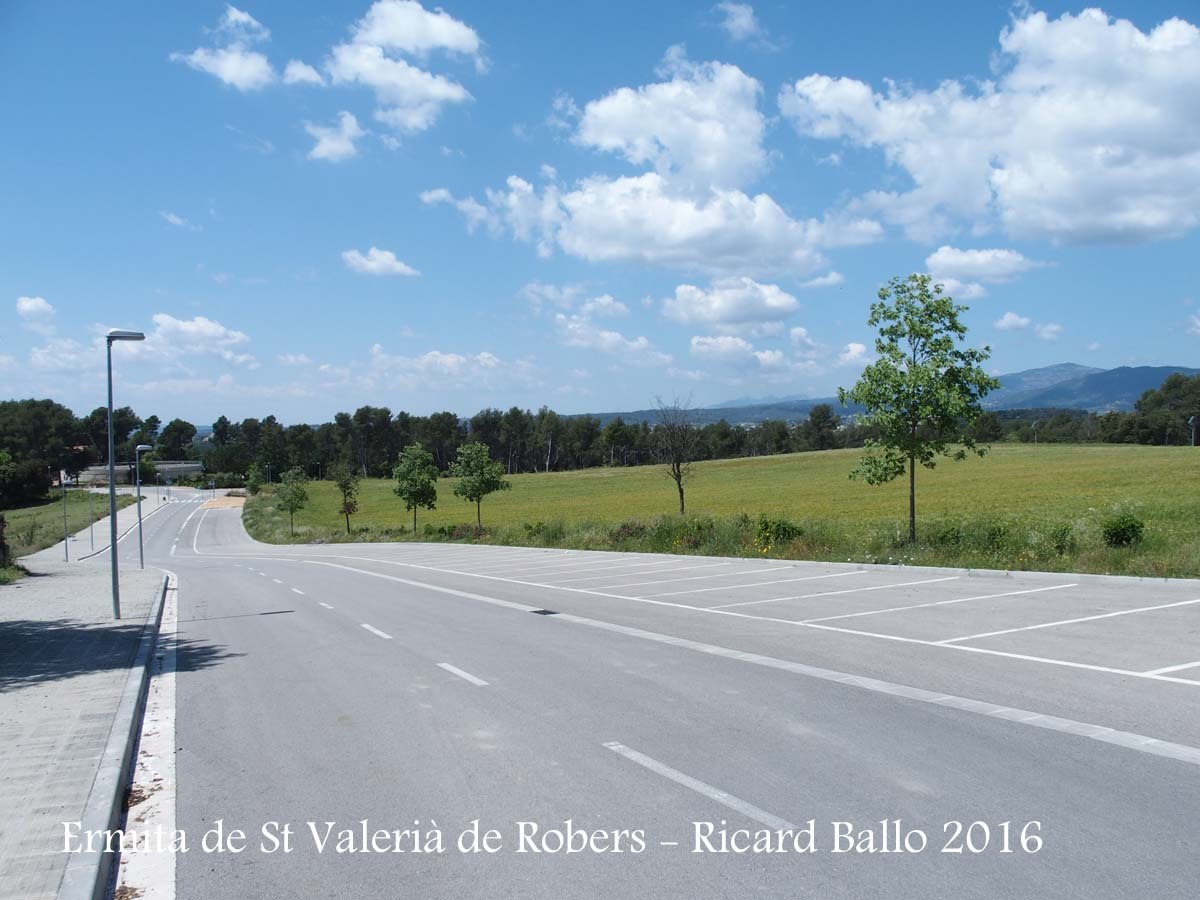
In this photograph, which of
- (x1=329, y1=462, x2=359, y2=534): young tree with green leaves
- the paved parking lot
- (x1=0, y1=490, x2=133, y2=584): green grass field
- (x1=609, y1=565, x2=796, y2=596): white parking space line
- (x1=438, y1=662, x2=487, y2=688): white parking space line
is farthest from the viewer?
(x1=329, y1=462, x2=359, y2=534): young tree with green leaves

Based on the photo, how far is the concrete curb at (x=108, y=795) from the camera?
14.7 feet

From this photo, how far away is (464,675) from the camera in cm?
973

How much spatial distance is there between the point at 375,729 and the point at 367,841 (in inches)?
99.2

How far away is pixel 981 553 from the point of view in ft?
62.1

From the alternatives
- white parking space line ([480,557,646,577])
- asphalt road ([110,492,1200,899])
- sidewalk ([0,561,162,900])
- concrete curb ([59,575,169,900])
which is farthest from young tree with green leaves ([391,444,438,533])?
concrete curb ([59,575,169,900])

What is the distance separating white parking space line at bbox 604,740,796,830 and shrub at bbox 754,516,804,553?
1853 centimetres

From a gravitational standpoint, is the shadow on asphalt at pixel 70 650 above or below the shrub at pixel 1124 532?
below

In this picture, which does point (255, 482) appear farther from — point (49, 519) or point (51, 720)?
point (51, 720)

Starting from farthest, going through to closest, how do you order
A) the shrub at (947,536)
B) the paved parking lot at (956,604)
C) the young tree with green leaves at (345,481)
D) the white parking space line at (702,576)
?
the young tree with green leaves at (345,481) < the shrub at (947,536) < the white parking space line at (702,576) < the paved parking lot at (956,604)

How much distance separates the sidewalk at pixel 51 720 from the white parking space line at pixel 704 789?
139 inches

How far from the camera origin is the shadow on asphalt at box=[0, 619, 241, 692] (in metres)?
10.9

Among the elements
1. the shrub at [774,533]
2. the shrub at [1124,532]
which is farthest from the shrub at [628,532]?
the shrub at [1124,532]

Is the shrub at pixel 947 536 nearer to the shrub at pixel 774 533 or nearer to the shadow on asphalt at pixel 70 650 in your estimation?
the shrub at pixel 774 533

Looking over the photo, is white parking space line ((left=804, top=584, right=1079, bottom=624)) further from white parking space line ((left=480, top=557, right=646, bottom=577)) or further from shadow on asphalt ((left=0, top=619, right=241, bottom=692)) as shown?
white parking space line ((left=480, top=557, right=646, bottom=577))
